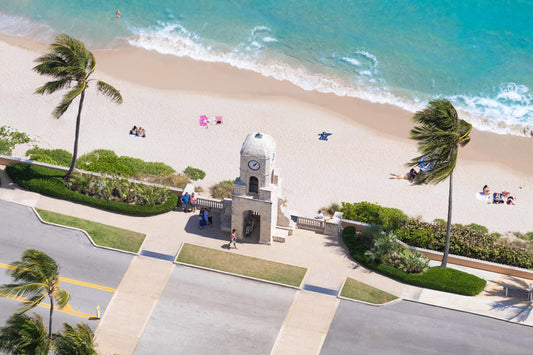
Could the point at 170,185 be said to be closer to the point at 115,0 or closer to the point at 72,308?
the point at 72,308

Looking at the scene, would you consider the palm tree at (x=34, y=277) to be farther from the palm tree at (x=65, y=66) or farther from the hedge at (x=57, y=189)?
the palm tree at (x=65, y=66)

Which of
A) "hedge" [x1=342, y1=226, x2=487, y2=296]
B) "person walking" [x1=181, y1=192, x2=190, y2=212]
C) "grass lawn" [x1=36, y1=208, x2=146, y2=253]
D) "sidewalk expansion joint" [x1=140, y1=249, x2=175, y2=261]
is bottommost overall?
"sidewalk expansion joint" [x1=140, y1=249, x2=175, y2=261]

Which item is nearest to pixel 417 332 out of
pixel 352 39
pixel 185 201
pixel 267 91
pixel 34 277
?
pixel 185 201

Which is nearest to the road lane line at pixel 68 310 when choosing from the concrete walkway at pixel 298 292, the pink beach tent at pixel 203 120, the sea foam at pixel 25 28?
the concrete walkway at pixel 298 292

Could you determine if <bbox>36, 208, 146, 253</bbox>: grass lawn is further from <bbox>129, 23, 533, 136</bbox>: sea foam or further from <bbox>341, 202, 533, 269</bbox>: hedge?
<bbox>129, 23, 533, 136</bbox>: sea foam

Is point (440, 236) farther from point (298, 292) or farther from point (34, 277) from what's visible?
point (34, 277)

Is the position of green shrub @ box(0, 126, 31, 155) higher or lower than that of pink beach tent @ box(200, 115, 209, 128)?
lower

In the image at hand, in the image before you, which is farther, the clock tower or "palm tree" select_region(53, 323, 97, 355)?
the clock tower

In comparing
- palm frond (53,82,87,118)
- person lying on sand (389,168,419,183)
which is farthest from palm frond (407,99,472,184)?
palm frond (53,82,87,118)
